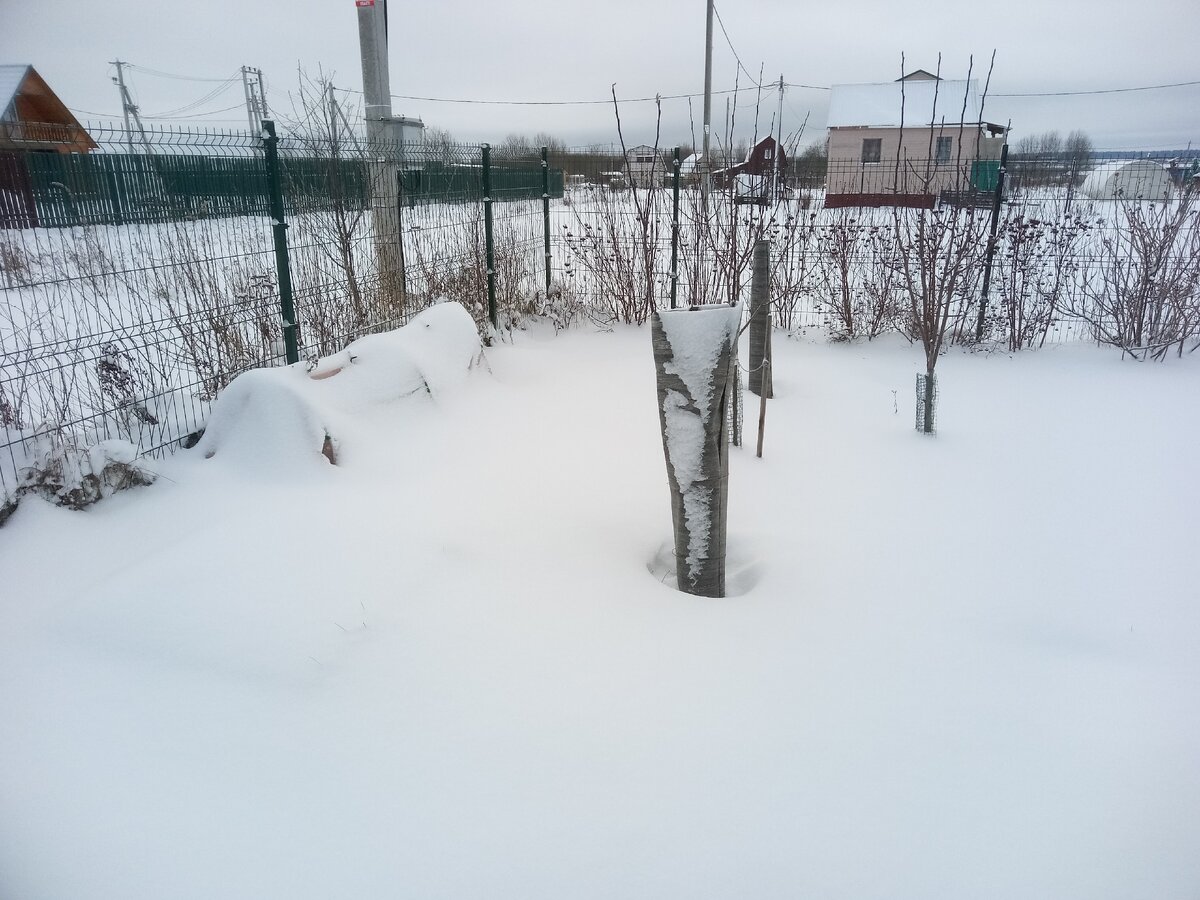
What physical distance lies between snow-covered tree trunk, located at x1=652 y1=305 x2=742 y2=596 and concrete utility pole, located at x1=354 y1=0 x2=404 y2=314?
15.1 feet

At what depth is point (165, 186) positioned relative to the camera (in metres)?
4.67

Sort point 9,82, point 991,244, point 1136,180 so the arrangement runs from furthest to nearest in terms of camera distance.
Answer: point 1136,180 → point 9,82 → point 991,244

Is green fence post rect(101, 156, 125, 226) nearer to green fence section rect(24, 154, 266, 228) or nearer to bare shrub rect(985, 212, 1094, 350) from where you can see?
green fence section rect(24, 154, 266, 228)

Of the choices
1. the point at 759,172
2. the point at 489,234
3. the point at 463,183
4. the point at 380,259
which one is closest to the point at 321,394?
the point at 380,259

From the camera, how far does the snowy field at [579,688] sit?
6.19 feet

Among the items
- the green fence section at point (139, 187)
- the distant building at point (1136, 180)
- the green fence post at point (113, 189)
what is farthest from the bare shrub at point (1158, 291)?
the green fence post at point (113, 189)

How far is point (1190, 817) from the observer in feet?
6.67

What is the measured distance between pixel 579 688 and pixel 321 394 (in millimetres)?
2647

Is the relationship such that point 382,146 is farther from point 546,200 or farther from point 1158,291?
point 1158,291

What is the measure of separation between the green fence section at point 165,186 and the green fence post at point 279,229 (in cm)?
20

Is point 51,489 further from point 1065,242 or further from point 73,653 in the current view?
point 1065,242

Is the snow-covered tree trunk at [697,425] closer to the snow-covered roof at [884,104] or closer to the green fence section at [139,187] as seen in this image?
the green fence section at [139,187]

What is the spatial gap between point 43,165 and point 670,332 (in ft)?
11.9

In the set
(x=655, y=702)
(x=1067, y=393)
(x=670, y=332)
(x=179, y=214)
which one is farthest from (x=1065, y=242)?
(x=179, y=214)
